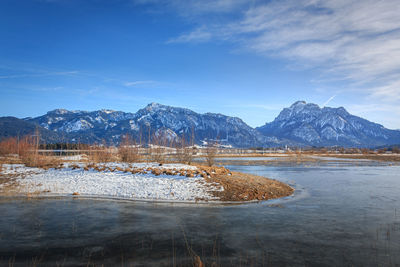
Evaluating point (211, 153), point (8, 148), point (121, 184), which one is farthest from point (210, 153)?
point (8, 148)

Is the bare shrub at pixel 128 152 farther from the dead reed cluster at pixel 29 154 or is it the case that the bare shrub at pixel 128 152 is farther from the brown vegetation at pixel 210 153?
the brown vegetation at pixel 210 153

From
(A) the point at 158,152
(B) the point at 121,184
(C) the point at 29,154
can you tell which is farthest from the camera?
(A) the point at 158,152

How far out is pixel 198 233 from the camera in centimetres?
1134

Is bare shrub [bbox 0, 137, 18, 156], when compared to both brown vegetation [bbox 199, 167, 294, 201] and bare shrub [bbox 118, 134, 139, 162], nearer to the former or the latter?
bare shrub [bbox 118, 134, 139, 162]

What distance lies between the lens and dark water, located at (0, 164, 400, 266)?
8688 millimetres

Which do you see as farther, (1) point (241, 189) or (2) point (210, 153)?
(2) point (210, 153)

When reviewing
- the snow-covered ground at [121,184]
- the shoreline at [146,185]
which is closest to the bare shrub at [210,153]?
the shoreline at [146,185]

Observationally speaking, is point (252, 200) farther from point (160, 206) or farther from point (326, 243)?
point (326, 243)

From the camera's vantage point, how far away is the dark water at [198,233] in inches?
342

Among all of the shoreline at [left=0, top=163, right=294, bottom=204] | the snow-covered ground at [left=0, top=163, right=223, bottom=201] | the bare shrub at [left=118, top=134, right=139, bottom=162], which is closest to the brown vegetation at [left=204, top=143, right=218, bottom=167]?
the shoreline at [left=0, top=163, right=294, bottom=204]

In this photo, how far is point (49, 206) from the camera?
16344 mm

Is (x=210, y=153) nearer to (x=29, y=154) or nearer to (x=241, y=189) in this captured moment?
(x=241, y=189)

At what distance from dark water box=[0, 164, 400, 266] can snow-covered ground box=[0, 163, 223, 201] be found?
1.94 metres

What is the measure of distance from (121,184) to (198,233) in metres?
11.2
